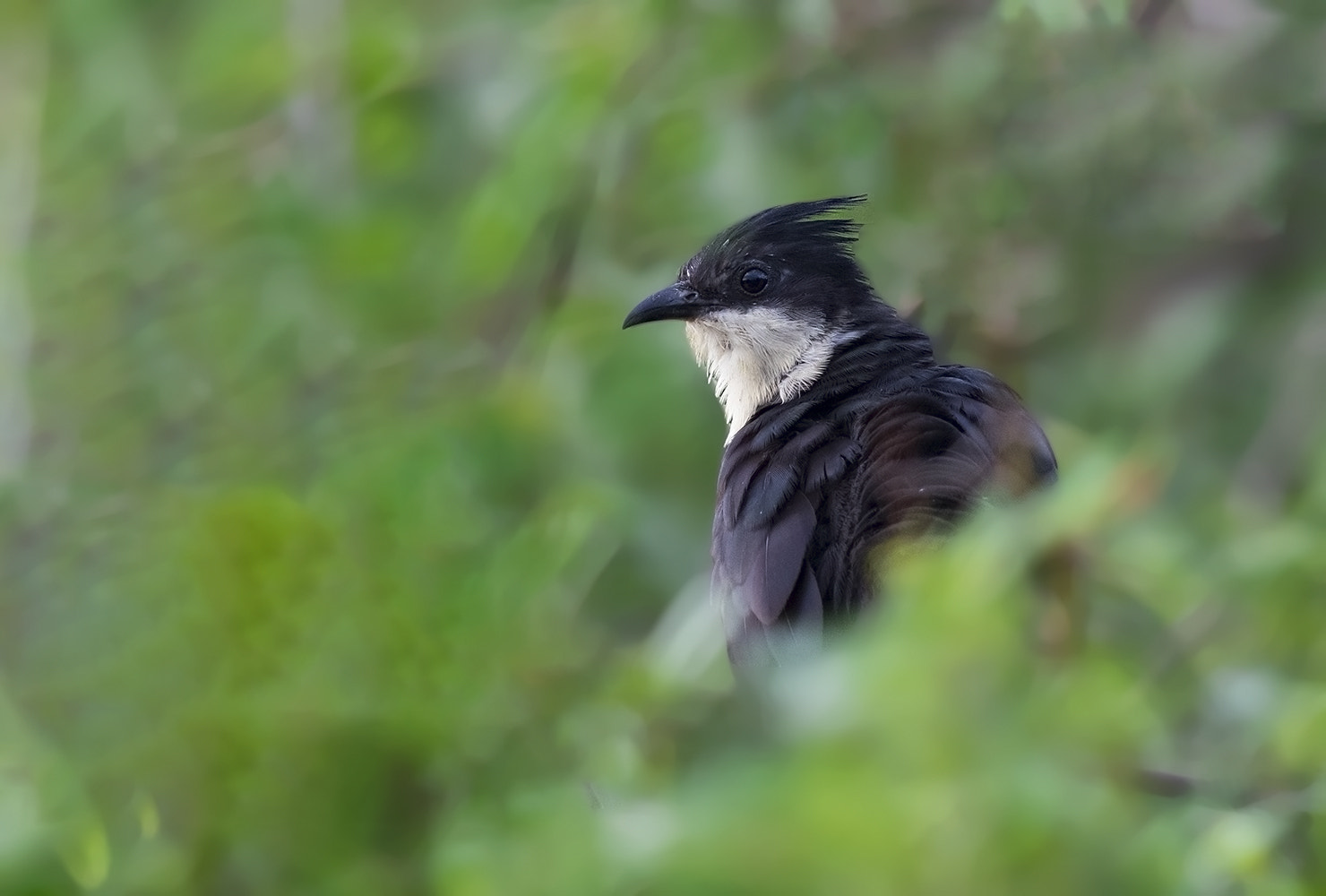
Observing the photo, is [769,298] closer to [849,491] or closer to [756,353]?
[756,353]

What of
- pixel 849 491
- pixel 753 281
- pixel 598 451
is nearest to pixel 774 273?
pixel 753 281

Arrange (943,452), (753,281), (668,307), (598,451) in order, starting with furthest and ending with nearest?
(753,281) → (668,307) → (598,451) → (943,452)

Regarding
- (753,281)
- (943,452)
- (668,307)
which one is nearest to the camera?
(943,452)

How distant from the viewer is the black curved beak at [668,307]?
3523 millimetres

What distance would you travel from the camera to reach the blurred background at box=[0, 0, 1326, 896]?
5.56 feet

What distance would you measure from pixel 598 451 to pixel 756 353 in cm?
48

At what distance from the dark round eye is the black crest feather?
43mm

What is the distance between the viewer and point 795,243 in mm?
3631

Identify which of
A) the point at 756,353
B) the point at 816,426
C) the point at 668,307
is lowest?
the point at 816,426

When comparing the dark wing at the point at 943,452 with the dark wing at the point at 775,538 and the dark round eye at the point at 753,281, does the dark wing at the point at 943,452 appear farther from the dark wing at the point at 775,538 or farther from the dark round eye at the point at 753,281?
the dark round eye at the point at 753,281

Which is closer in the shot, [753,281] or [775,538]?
[775,538]

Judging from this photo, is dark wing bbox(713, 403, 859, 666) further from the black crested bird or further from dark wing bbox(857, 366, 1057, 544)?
dark wing bbox(857, 366, 1057, 544)

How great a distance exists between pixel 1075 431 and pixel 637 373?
3.20 ft

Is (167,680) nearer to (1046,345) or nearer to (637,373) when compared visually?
(637,373)
